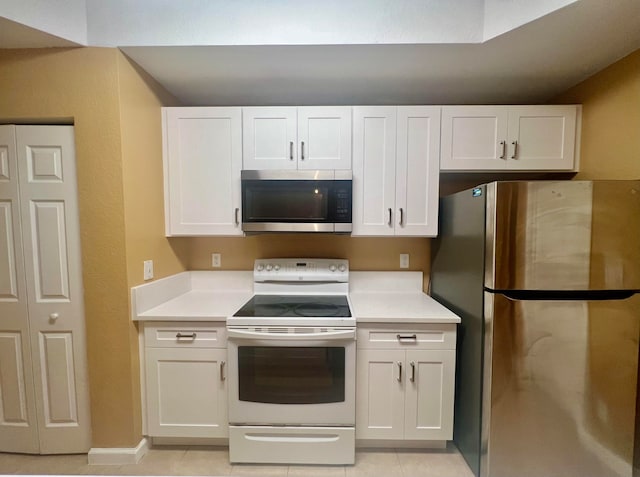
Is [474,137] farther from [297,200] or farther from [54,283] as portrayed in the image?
[54,283]

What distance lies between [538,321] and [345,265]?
3.87 ft

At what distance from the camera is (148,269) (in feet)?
5.51

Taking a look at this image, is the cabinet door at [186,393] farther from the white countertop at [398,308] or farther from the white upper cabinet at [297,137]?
the white upper cabinet at [297,137]

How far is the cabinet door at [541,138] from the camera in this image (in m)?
1.75

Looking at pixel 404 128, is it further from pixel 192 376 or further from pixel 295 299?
pixel 192 376

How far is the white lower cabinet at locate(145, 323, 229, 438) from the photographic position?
1.58 metres

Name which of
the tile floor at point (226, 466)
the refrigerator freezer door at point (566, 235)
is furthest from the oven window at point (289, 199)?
the tile floor at point (226, 466)

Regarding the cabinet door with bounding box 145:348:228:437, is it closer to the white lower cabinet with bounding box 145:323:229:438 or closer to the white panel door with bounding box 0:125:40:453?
the white lower cabinet with bounding box 145:323:229:438

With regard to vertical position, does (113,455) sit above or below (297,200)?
below

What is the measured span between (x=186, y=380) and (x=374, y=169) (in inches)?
69.9

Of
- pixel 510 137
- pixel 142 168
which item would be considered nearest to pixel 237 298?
pixel 142 168

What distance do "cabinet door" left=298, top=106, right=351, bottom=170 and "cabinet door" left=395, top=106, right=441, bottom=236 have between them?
36 centimetres

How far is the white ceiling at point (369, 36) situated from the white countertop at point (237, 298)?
1390mm

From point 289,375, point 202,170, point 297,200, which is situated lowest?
point 289,375
